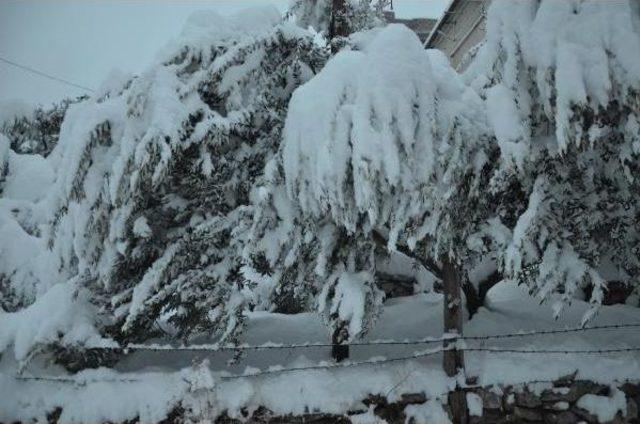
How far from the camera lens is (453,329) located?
5258mm

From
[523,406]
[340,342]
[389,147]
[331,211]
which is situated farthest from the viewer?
[340,342]

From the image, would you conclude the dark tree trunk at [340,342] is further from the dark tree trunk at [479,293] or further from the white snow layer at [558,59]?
the white snow layer at [558,59]

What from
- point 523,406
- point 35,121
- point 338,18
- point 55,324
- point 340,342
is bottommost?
point 523,406

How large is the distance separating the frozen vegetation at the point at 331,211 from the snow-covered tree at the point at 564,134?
2 cm

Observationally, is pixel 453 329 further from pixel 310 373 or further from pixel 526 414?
pixel 310 373

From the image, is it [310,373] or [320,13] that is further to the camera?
[320,13]

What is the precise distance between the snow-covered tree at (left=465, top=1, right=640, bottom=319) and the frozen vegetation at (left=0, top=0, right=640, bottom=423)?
0.8 inches

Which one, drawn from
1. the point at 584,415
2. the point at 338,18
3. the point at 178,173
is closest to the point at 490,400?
the point at 584,415

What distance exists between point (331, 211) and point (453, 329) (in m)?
1.99

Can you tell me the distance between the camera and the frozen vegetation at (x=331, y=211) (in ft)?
13.8

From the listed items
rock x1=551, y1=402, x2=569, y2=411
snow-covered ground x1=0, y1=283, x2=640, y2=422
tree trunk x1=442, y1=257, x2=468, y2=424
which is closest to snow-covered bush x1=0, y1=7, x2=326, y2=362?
snow-covered ground x1=0, y1=283, x2=640, y2=422

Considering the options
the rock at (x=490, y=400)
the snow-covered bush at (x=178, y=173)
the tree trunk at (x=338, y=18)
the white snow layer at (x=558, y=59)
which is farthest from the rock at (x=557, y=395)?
the tree trunk at (x=338, y=18)

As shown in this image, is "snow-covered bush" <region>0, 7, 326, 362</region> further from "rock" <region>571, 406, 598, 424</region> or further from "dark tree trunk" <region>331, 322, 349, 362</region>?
"rock" <region>571, 406, 598, 424</region>

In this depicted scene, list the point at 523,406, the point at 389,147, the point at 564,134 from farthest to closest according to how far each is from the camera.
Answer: the point at 523,406 → the point at 389,147 → the point at 564,134
